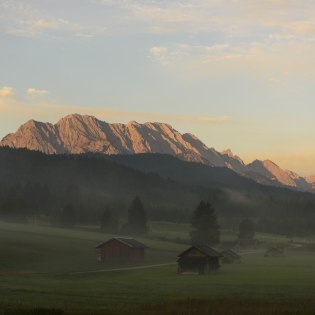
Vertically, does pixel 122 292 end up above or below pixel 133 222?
below

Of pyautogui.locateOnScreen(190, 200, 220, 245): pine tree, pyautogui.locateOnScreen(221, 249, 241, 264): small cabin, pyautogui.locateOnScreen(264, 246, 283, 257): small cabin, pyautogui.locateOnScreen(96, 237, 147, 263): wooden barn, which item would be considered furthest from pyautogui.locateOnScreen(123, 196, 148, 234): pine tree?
pyautogui.locateOnScreen(221, 249, 241, 264): small cabin

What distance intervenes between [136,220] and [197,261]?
266 ft

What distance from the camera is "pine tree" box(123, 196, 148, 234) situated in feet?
609

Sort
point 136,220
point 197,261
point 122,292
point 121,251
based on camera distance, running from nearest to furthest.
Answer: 1. point 122,292
2. point 197,261
3. point 121,251
4. point 136,220

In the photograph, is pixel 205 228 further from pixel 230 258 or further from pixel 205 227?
pixel 230 258

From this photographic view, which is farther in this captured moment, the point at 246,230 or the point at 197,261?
the point at 246,230

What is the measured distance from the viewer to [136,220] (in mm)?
187250

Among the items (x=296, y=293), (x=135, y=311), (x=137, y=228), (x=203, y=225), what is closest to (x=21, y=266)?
(x=296, y=293)

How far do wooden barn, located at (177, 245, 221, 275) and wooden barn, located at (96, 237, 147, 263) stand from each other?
2187 cm

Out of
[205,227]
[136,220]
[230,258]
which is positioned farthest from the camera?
[136,220]

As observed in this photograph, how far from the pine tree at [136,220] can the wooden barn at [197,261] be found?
7692 cm

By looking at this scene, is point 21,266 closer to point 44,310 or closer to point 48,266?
point 48,266

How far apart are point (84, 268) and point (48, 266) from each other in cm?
649

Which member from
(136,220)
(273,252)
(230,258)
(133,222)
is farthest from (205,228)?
(230,258)
